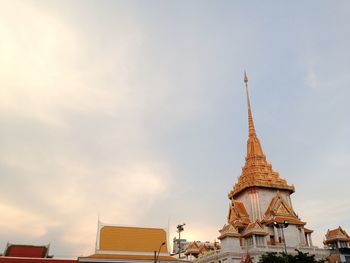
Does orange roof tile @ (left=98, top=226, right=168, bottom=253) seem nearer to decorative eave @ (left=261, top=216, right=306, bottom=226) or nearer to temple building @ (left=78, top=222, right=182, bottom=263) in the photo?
temple building @ (left=78, top=222, right=182, bottom=263)

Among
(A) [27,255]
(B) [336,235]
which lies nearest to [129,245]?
(A) [27,255]

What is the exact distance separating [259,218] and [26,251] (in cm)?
3554

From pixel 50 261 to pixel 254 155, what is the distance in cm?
4035

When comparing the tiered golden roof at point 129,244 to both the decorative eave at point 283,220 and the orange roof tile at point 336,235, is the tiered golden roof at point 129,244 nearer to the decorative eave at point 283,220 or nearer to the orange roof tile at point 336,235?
the decorative eave at point 283,220

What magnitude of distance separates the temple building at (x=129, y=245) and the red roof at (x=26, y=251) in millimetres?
6791

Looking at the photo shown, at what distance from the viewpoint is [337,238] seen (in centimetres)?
5750

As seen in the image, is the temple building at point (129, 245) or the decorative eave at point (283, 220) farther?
the decorative eave at point (283, 220)

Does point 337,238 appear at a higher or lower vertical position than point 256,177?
lower

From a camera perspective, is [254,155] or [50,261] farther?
[254,155]

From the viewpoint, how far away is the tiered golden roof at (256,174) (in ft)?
206

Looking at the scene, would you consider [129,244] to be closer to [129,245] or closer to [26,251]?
[129,245]

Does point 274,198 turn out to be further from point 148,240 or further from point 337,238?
Result: point 148,240

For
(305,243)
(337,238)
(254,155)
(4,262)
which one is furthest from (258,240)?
(4,262)

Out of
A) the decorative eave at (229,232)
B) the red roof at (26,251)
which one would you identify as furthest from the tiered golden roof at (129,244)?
the decorative eave at (229,232)
